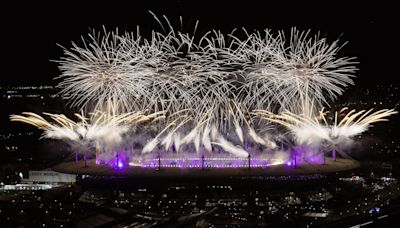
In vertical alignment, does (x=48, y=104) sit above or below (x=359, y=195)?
above

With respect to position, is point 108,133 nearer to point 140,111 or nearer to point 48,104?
point 140,111

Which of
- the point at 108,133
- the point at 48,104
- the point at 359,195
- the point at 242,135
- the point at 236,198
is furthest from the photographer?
the point at 48,104

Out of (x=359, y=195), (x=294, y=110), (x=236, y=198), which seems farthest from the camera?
(x=294, y=110)

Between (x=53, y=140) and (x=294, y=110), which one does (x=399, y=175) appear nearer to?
(x=294, y=110)

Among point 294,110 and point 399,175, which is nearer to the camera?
point 294,110

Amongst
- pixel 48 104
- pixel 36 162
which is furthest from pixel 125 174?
pixel 48 104

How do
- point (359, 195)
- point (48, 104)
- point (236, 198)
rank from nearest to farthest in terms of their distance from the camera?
1. point (236, 198)
2. point (359, 195)
3. point (48, 104)

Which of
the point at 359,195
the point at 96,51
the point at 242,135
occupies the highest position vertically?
the point at 96,51

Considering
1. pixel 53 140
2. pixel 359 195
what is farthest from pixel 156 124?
pixel 53 140

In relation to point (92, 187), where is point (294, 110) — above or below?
above
